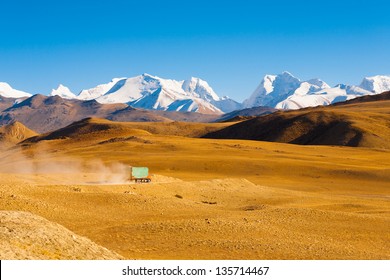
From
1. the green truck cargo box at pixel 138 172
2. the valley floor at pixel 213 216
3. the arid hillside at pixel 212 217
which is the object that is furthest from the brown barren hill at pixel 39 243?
the green truck cargo box at pixel 138 172

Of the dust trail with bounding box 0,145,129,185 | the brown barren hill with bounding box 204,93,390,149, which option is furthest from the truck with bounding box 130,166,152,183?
the brown barren hill with bounding box 204,93,390,149

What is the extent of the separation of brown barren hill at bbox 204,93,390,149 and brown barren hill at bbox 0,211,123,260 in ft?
366

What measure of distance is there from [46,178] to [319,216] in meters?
25.0

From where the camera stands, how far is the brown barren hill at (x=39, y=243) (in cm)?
1420

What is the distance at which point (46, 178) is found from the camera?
4388 centimetres

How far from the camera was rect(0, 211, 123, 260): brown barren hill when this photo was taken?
14195 millimetres

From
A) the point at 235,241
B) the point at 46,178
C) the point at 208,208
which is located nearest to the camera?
the point at 235,241

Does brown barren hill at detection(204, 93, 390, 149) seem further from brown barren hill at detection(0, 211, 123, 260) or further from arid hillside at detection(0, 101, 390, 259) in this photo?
brown barren hill at detection(0, 211, 123, 260)

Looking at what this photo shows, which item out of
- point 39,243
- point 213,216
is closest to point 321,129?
point 213,216

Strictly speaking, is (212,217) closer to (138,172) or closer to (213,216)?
(213,216)

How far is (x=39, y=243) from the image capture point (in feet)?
50.1

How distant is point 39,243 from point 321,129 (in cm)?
14132

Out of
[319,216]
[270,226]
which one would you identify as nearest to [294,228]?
[270,226]

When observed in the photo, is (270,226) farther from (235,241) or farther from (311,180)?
(311,180)
